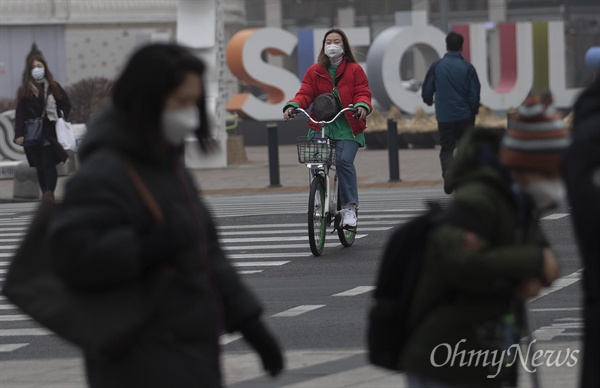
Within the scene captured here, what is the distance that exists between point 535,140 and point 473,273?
0.46 metres

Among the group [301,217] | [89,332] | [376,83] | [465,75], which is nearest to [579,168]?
[89,332]

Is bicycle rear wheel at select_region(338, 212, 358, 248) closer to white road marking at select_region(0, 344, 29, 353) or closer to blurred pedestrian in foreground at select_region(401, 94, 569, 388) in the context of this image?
white road marking at select_region(0, 344, 29, 353)

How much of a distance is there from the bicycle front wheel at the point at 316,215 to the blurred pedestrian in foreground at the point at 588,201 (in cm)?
732

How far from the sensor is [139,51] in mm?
3859

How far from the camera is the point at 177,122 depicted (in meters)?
3.81

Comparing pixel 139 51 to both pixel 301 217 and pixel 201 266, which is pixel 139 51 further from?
pixel 301 217

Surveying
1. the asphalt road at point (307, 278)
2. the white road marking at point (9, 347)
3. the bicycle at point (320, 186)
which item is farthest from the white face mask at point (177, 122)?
the bicycle at point (320, 186)

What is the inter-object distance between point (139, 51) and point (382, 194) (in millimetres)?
15329

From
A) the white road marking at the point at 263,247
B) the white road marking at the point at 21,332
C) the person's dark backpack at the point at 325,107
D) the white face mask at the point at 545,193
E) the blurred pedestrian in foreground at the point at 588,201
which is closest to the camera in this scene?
the white face mask at the point at 545,193

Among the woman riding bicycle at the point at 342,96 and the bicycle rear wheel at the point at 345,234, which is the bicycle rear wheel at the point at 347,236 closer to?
the bicycle rear wheel at the point at 345,234

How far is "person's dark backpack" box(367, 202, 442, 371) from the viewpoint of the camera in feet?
13.1

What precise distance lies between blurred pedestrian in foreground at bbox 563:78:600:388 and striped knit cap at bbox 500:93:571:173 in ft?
0.31

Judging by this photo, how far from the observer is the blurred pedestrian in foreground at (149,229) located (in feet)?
12.1

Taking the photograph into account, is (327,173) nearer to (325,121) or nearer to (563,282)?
(325,121)
